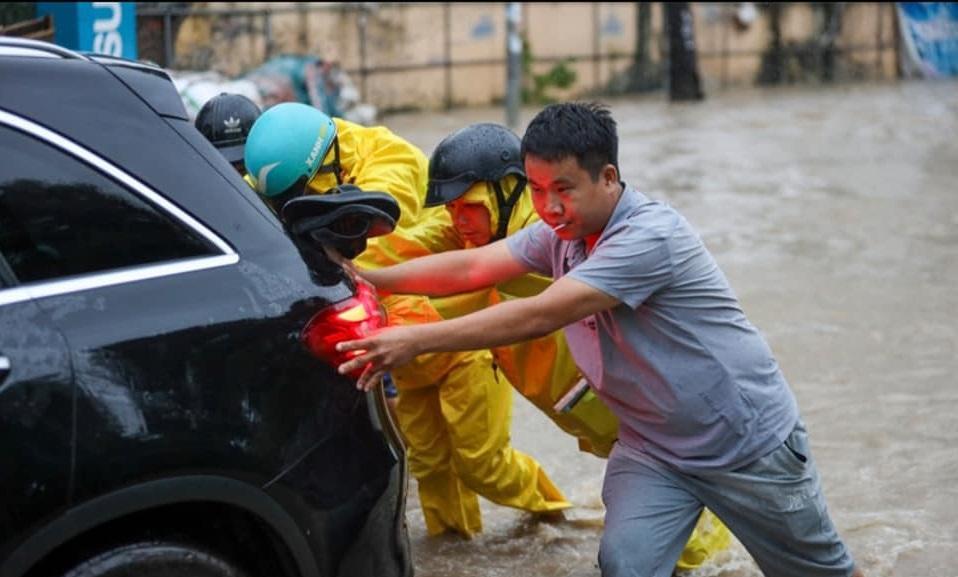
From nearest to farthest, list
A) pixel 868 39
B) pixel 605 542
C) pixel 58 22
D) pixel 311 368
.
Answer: pixel 311 368, pixel 605 542, pixel 58 22, pixel 868 39

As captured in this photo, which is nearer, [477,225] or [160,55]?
[477,225]

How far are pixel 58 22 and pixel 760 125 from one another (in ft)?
37.2

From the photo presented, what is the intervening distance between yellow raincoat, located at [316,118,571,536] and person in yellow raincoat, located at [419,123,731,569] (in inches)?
3.9

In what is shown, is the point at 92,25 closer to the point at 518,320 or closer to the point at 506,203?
the point at 506,203

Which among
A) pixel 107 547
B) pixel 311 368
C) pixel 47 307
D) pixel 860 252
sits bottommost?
pixel 860 252

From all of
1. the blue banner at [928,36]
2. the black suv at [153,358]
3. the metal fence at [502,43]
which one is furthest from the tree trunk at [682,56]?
the black suv at [153,358]

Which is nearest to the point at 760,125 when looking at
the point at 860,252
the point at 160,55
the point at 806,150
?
the point at 806,150

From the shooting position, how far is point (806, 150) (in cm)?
1673

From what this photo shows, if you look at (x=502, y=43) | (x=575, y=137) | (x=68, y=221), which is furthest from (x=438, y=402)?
(x=502, y=43)

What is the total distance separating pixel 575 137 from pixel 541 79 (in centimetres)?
1899

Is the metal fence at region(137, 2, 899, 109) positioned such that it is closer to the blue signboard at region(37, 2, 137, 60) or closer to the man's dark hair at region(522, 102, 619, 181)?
the blue signboard at region(37, 2, 137, 60)

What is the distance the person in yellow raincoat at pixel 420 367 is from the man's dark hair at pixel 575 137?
1.11 m

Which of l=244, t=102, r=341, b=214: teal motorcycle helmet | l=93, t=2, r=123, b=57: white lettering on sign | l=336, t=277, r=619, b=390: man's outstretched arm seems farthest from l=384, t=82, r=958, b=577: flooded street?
l=93, t=2, r=123, b=57: white lettering on sign

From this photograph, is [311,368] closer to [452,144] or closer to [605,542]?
[605,542]
